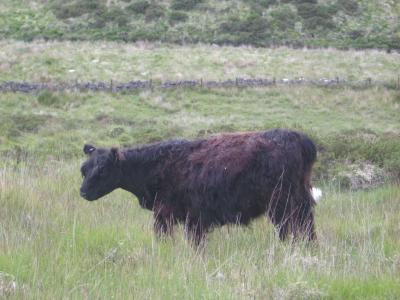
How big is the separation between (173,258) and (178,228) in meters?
2.30

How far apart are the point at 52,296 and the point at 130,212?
174 inches

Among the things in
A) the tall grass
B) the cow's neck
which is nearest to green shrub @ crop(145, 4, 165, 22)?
the cow's neck

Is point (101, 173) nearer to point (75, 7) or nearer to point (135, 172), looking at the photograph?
point (135, 172)

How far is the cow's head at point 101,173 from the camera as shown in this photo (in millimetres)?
9203

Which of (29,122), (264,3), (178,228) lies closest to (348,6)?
(264,3)

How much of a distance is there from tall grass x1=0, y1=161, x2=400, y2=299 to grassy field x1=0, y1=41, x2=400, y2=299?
17mm

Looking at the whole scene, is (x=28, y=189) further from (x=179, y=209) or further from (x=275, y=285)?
(x=275, y=285)

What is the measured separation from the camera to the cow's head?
362 inches

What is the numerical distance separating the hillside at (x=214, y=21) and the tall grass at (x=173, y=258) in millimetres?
34733

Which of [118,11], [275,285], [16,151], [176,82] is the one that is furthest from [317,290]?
[118,11]

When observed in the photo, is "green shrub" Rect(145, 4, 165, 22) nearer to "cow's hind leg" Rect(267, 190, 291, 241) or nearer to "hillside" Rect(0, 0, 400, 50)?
"hillside" Rect(0, 0, 400, 50)

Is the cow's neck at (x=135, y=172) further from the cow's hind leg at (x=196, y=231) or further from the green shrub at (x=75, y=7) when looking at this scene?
the green shrub at (x=75, y=7)

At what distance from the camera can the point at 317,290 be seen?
5473 millimetres

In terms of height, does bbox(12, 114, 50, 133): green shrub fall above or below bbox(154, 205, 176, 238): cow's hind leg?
below
